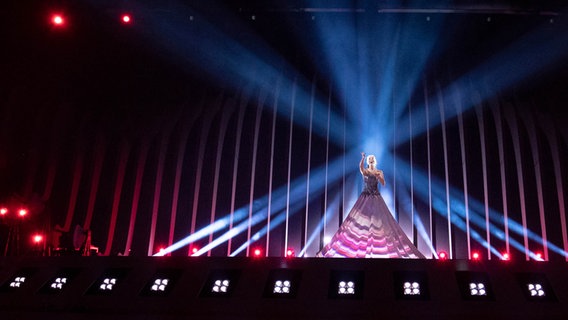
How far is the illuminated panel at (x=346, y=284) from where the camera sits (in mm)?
2271

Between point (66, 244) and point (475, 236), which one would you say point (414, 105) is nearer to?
point (475, 236)

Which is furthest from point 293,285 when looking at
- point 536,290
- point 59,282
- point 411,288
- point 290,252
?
point 290,252

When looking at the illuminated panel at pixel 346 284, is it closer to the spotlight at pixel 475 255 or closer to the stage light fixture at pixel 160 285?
the stage light fixture at pixel 160 285

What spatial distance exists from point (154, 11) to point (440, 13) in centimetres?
481

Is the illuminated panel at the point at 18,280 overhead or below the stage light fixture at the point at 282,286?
overhead

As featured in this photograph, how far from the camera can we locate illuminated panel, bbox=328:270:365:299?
7.45ft

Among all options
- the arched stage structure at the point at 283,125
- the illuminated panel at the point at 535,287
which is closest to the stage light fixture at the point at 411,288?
the illuminated panel at the point at 535,287

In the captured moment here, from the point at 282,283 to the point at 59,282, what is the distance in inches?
43.4

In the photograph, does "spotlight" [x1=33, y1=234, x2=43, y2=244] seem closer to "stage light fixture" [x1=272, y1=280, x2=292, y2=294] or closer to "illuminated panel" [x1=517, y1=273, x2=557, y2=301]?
"stage light fixture" [x1=272, y1=280, x2=292, y2=294]

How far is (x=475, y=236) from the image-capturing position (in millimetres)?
9672

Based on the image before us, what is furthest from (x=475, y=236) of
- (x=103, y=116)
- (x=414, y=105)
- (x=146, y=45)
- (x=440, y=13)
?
(x=103, y=116)

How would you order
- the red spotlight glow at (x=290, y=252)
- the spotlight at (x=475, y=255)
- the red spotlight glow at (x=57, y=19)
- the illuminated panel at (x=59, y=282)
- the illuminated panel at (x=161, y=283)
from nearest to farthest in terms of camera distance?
the illuminated panel at (x=161, y=283), the illuminated panel at (x=59, y=282), the red spotlight glow at (x=57, y=19), the red spotlight glow at (x=290, y=252), the spotlight at (x=475, y=255)

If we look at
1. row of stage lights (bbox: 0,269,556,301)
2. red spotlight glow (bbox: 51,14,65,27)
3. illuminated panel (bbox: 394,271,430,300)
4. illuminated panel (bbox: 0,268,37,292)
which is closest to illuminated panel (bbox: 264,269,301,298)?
row of stage lights (bbox: 0,269,556,301)

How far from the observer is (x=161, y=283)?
2457 millimetres
